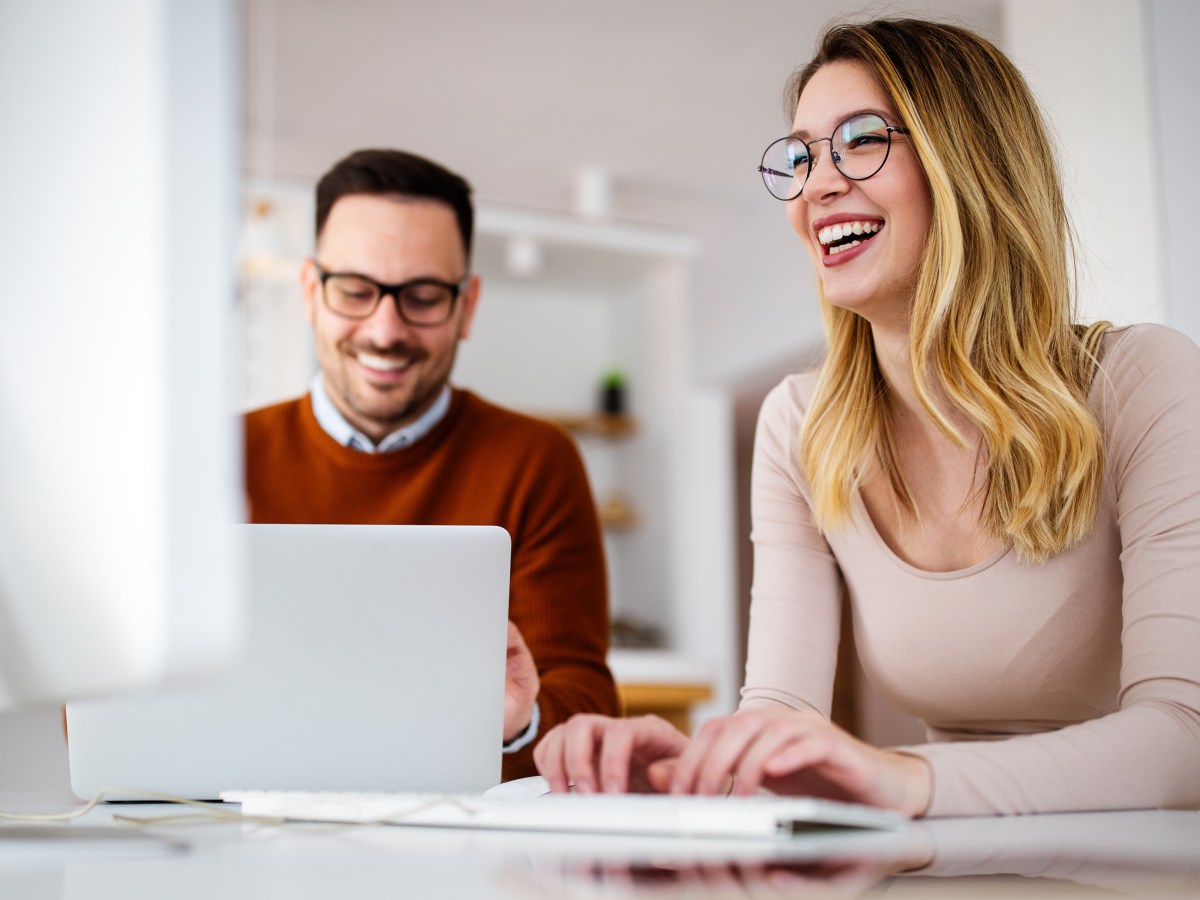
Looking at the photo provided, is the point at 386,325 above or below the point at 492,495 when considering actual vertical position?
above

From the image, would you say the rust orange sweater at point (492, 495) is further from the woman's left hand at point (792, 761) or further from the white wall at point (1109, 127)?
the white wall at point (1109, 127)

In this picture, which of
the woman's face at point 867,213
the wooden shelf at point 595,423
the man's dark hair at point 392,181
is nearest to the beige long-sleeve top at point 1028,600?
the woman's face at point 867,213

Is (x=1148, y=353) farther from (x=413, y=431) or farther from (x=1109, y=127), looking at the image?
(x=1109, y=127)

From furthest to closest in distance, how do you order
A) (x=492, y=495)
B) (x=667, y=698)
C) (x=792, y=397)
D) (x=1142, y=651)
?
(x=667, y=698)
(x=492, y=495)
(x=792, y=397)
(x=1142, y=651)

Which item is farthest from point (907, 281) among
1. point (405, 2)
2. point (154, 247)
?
point (405, 2)

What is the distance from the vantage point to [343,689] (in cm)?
81

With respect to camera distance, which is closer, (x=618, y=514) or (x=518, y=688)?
(x=518, y=688)

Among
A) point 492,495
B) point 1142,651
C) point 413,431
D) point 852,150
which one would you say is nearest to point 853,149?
point 852,150

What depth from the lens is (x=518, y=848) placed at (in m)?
0.55

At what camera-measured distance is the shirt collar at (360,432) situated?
1.78 m

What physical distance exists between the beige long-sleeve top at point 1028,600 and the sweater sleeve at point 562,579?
0.41 m

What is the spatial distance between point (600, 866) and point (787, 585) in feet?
2.46

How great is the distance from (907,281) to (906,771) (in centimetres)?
70

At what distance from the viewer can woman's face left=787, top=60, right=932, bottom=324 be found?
4.05ft
